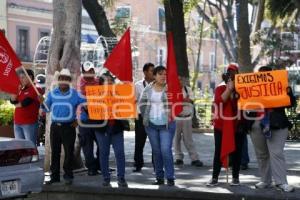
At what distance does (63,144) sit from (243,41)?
436 inches

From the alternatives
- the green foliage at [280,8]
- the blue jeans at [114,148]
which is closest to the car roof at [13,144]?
the blue jeans at [114,148]

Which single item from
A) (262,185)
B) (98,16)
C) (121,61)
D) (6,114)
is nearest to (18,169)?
(121,61)

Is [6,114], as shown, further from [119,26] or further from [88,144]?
[119,26]

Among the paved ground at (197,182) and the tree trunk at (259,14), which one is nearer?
the paved ground at (197,182)

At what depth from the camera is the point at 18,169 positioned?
840 centimetres

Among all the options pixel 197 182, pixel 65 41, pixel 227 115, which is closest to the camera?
pixel 227 115

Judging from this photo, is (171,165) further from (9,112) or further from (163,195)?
(9,112)

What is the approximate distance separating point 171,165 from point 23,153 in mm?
2266

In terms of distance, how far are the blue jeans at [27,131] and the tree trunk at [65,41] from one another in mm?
Result: 237

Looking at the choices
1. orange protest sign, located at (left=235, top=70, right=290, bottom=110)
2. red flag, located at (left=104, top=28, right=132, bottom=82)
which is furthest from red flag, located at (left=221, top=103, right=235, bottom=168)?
red flag, located at (left=104, top=28, right=132, bottom=82)

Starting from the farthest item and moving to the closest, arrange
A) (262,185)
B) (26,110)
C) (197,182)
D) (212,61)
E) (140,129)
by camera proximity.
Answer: (212,61), (140,129), (26,110), (197,182), (262,185)

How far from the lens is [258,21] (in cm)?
2942

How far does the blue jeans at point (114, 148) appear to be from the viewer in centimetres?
971

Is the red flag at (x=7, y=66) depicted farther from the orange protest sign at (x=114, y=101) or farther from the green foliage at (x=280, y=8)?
the green foliage at (x=280, y=8)
